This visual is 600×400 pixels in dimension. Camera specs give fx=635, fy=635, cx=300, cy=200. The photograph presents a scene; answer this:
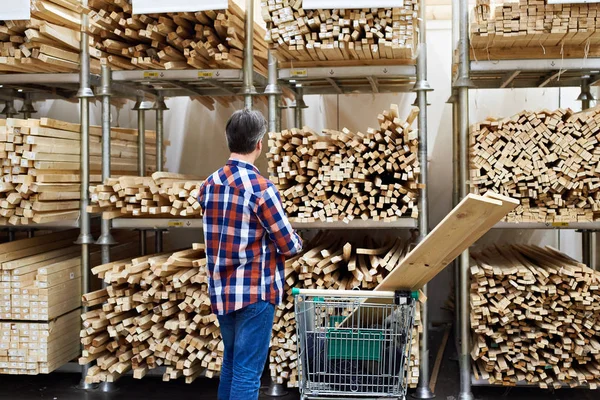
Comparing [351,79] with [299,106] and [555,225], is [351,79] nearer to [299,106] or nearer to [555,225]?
[299,106]

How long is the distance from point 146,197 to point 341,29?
1891 mm

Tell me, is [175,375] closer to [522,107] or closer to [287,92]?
[287,92]

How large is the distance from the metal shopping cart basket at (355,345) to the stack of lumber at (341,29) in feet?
6.08

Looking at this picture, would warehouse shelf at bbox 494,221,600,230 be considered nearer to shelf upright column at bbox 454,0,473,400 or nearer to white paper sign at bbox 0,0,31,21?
shelf upright column at bbox 454,0,473,400

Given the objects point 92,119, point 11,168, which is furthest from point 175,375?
point 92,119

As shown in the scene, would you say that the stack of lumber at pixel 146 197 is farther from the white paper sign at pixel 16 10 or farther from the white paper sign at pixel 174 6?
the white paper sign at pixel 16 10

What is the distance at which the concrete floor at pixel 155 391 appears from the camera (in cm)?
482

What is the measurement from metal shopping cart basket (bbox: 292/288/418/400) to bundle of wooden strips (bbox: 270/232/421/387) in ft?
3.24

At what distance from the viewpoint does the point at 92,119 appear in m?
6.88

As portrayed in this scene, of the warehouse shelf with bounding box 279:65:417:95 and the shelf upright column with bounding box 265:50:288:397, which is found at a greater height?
the warehouse shelf with bounding box 279:65:417:95

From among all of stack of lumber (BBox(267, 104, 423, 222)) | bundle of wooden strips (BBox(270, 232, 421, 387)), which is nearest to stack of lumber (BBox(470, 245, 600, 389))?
bundle of wooden strips (BBox(270, 232, 421, 387))

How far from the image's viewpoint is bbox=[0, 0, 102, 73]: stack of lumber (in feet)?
15.9

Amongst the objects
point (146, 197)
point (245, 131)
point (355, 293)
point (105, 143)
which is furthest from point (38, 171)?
point (355, 293)

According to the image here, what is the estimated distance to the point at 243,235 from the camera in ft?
10.6
